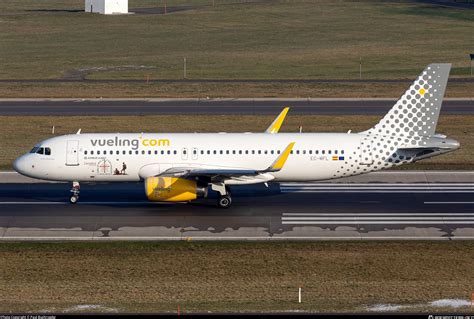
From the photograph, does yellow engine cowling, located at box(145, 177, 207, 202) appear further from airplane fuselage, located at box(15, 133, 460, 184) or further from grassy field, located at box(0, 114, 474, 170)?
grassy field, located at box(0, 114, 474, 170)

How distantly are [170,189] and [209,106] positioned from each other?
34.9 meters

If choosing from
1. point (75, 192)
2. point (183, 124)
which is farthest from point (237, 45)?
point (75, 192)

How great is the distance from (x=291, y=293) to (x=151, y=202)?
17514 millimetres

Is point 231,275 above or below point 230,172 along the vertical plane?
below

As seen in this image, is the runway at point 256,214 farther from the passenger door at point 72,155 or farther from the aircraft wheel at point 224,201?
the passenger door at point 72,155

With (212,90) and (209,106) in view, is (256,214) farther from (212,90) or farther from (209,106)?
(212,90)

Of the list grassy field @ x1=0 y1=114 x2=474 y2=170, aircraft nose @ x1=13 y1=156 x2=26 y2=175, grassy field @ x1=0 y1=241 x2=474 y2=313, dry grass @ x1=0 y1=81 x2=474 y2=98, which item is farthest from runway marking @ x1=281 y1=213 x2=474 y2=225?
dry grass @ x1=0 y1=81 x2=474 y2=98

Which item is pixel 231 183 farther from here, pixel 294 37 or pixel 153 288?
pixel 294 37

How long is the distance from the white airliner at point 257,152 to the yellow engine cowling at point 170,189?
3.54 ft

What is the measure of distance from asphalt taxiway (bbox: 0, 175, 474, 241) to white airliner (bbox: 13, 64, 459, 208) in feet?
5.30

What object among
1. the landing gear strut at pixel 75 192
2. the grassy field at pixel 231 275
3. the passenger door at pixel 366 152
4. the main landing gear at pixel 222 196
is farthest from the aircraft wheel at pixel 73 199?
the passenger door at pixel 366 152

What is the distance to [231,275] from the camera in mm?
41562

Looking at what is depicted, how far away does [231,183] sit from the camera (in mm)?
53062

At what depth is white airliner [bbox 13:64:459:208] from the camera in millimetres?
53062
